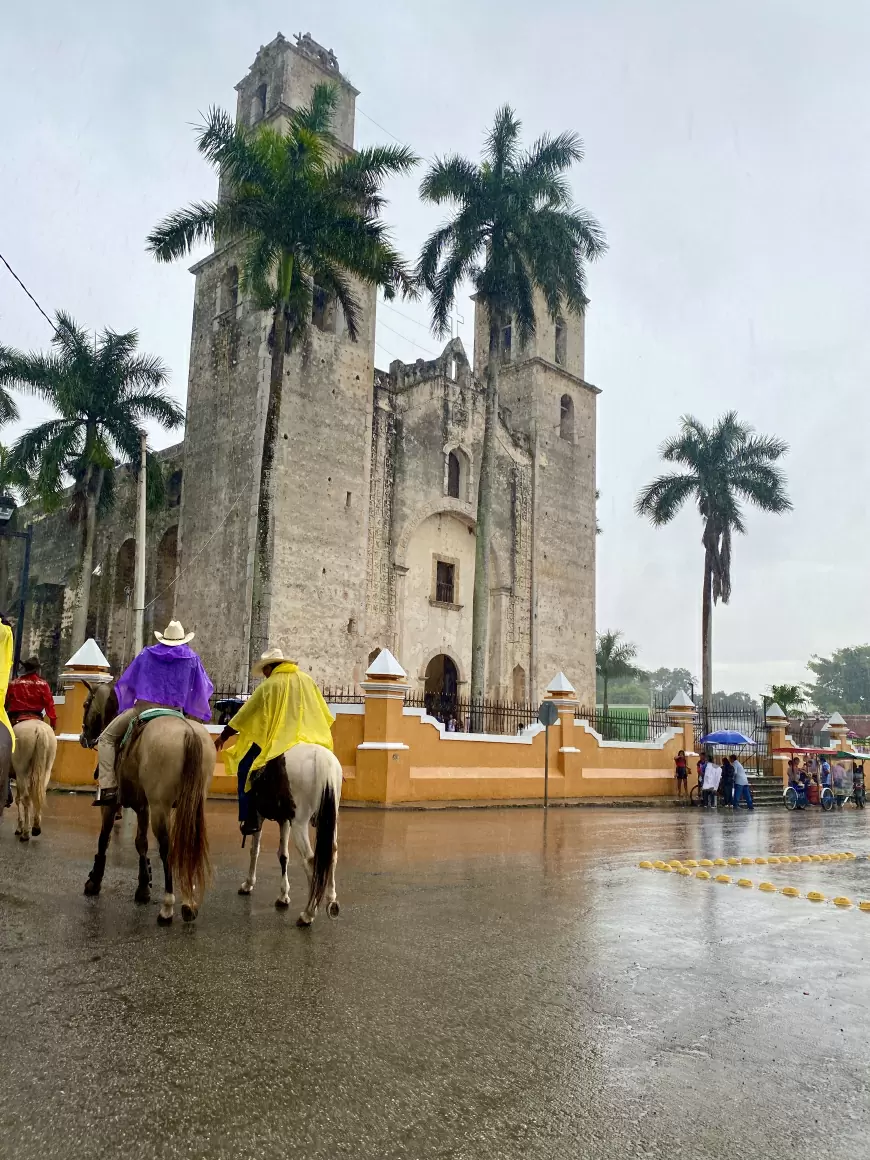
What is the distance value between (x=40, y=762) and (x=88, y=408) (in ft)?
60.5

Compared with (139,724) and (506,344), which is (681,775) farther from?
(139,724)

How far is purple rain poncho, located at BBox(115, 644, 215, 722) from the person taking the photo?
5785 millimetres

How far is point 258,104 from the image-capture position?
2525 centimetres

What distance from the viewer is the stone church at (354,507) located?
22.4 meters

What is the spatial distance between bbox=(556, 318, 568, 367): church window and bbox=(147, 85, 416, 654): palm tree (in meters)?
13.5

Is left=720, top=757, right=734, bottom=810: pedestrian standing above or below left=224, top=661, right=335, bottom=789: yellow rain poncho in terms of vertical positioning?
below

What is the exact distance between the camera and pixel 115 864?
7297mm

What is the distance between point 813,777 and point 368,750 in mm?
14758

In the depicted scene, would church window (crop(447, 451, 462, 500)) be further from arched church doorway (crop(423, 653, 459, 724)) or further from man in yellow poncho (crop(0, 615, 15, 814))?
man in yellow poncho (crop(0, 615, 15, 814))

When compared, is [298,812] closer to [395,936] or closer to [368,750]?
[395,936]

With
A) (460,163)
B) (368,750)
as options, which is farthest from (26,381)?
(368,750)

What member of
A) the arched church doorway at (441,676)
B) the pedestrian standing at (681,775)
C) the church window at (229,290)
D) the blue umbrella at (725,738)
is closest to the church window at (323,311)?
the church window at (229,290)

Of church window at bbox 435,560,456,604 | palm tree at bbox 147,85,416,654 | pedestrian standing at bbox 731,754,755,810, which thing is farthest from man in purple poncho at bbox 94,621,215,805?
church window at bbox 435,560,456,604

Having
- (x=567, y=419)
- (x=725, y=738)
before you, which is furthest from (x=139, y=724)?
(x=567, y=419)
